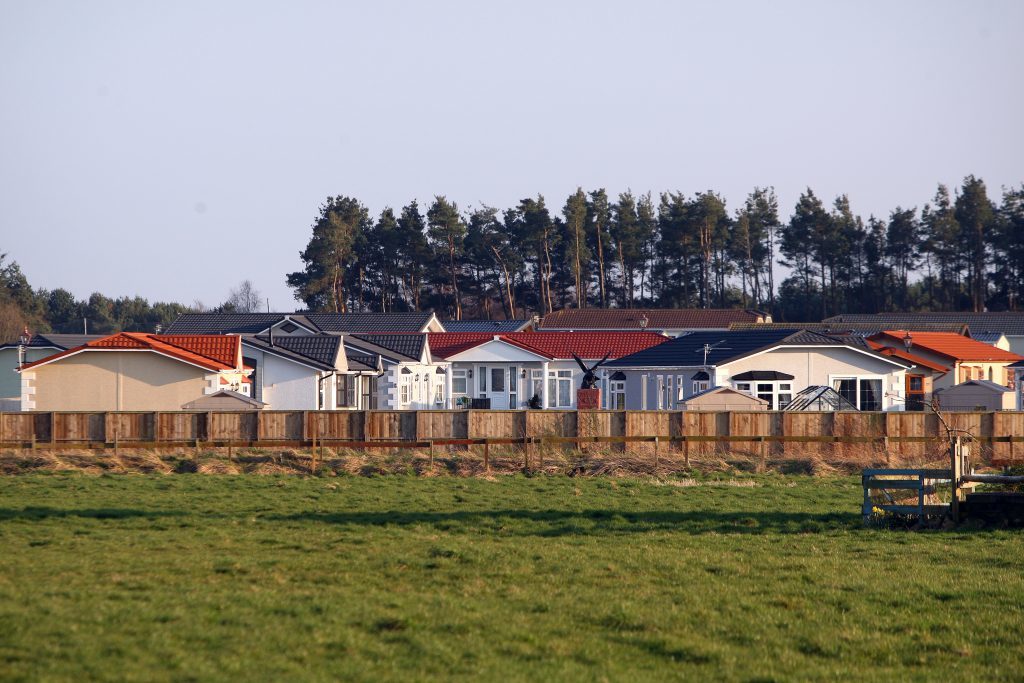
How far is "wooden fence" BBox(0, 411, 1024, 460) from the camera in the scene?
31969 millimetres

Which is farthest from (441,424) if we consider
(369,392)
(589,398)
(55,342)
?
(55,342)

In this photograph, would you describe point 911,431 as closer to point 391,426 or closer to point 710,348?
point 391,426

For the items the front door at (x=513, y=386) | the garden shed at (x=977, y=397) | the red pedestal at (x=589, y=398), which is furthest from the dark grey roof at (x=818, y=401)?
the front door at (x=513, y=386)

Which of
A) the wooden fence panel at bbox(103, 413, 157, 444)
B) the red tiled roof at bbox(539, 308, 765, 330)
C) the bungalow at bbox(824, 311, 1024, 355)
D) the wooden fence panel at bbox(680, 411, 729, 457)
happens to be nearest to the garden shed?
the wooden fence panel at bbox(680, 411, 729, 457)

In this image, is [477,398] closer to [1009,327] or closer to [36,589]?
[1009,327]

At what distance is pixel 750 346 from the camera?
47.2m

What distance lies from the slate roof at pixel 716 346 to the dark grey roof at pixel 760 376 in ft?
2.83

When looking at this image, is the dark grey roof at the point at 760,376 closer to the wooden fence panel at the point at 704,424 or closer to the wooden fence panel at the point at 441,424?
the wooden fence panel at the point at 704,424

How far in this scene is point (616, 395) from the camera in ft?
174

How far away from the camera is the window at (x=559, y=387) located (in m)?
63.3

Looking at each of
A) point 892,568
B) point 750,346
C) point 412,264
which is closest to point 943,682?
point 892,568

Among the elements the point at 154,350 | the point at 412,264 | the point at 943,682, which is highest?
the point at 412,264

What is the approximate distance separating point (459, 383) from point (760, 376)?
69.8 feet

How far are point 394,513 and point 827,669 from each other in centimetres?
1065
